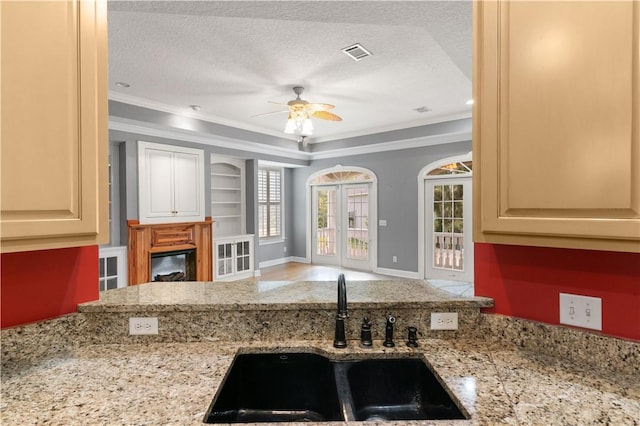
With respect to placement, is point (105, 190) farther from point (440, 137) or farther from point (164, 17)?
point (440, 137)

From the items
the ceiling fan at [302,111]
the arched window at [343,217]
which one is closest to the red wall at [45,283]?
the ceiling fan at [302,111]

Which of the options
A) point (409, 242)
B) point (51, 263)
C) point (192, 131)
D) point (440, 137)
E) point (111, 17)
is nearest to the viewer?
point (51, 263)

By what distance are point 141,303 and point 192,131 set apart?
4.16 m

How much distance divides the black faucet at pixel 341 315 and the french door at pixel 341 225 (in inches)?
217

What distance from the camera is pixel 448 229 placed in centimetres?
568

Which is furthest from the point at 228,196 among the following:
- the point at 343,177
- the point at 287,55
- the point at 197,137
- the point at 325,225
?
the point at 287,55

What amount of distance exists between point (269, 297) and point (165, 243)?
13.5 feet

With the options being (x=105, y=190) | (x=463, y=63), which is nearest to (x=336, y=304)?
(x=105, y=190)

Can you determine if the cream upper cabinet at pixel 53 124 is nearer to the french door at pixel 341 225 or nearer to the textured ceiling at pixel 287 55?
the textured ceiling at pixel 287 55

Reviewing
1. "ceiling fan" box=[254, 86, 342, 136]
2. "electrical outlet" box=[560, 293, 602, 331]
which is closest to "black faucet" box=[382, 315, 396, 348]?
"electrical outlet" box=[560, 293, 602, 331]

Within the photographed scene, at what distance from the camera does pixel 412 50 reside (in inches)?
117

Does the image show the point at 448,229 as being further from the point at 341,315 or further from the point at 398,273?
the point at 341,315

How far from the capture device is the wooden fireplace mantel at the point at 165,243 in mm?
4586

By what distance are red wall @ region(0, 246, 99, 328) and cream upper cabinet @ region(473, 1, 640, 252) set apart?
1523 mm
